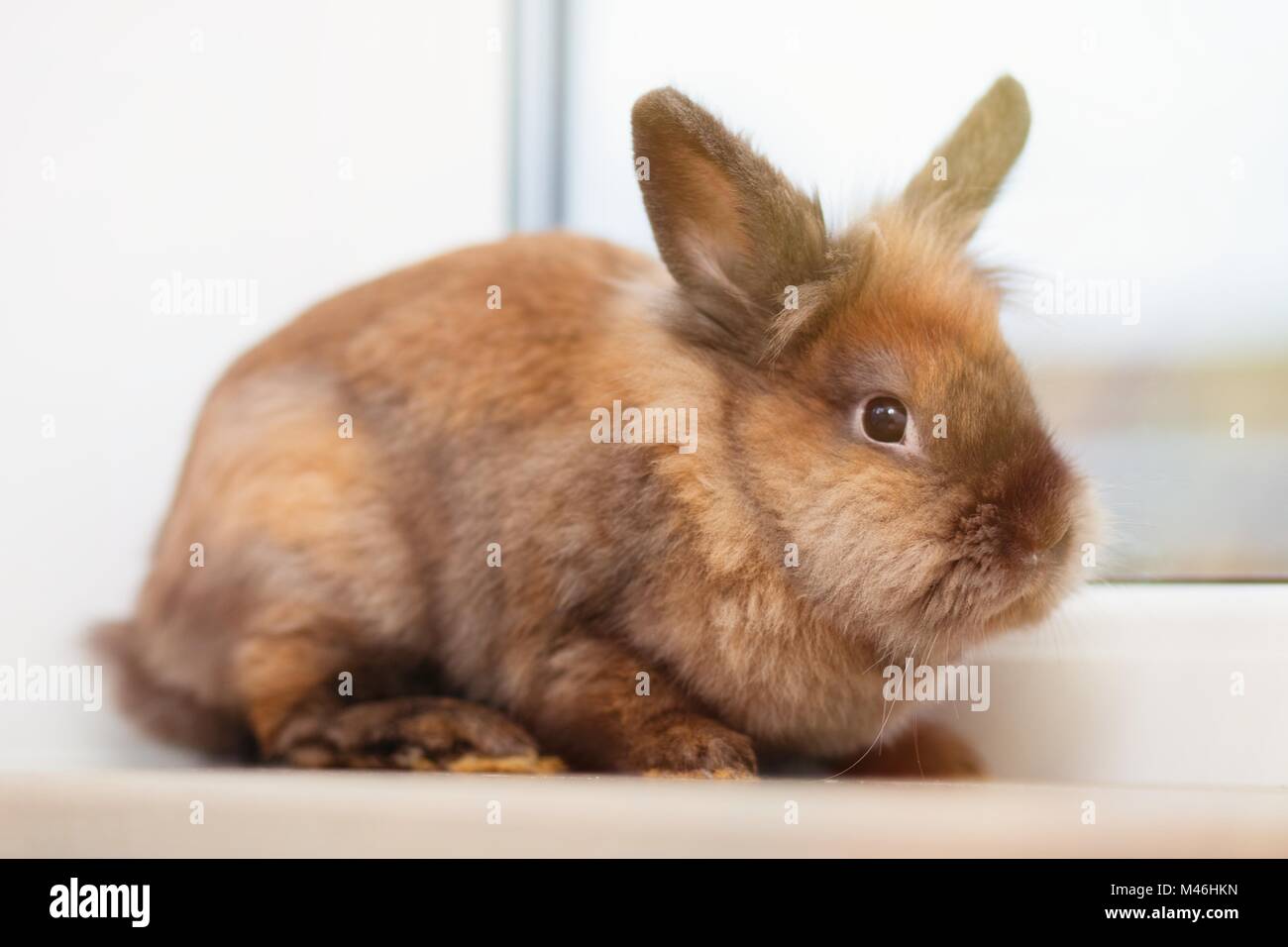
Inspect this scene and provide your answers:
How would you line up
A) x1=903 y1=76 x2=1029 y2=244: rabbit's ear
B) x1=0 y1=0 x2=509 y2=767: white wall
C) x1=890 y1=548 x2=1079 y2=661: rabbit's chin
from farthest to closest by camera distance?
x1=0 y1=0 x2=509 y2=767: white wall, x1=903 y1=76 x2=1029 y2=244: rabbit's ear, x1=890 y1=548 x2=1079 y2=661: rabbit's chin

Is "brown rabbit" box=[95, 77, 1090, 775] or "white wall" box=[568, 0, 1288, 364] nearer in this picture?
"brown rabbit" box=[95, 77, 1090, 775]

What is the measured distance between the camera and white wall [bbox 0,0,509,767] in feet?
5.51

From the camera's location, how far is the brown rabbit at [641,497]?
1.07m

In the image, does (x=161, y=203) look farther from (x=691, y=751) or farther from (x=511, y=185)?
(x=691, y=751)

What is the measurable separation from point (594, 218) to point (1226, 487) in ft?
3.37

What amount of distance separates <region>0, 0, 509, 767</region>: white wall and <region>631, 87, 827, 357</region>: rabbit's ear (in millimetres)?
764

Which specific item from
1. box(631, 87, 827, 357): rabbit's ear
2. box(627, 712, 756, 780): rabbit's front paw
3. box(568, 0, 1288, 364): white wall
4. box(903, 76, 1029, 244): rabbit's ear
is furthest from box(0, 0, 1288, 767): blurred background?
box(627, 712, 756, 780): rabbit's front paw

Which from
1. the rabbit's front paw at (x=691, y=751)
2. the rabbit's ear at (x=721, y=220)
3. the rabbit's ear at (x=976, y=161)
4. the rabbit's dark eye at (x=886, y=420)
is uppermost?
the rabbit's ear at (x=976, y=161)

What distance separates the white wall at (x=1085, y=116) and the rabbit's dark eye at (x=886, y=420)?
47cm

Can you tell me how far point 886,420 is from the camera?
3.60 feet

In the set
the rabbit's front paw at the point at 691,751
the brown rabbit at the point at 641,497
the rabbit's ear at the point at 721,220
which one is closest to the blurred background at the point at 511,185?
the brown rabbit at the point at 641,497

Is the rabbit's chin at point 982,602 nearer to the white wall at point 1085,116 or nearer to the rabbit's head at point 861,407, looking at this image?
the rabbit's head at point 861,407

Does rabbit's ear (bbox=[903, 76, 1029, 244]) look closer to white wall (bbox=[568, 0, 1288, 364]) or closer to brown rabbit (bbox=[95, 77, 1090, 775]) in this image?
brown rabbit (bbox=[95, 77, 1090, 775])
